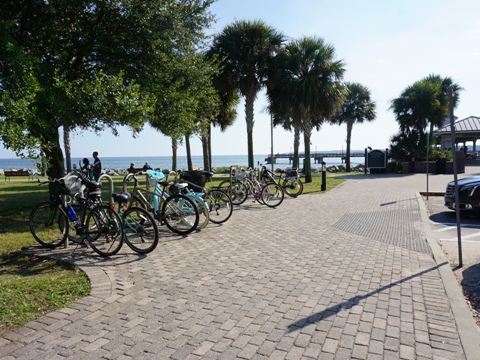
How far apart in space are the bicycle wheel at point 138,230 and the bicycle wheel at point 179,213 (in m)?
Result: 1.12

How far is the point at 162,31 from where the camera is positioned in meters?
9.83

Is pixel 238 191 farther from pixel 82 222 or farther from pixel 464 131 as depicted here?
pixel 464 131

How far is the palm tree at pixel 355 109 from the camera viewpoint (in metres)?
36.2

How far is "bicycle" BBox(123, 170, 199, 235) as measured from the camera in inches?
→ 275

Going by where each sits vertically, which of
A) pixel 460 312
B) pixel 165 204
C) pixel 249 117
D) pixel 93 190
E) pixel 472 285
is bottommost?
pixel 472 285

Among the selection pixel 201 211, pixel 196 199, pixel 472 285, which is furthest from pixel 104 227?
pixel 472 285

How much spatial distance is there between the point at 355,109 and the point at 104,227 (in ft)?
112

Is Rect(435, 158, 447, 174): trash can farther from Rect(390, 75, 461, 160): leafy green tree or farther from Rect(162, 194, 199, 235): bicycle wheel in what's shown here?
Rect(162, 194, 199, 235): bicycle wheel

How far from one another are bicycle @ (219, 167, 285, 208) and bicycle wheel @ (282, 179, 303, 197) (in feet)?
7.83

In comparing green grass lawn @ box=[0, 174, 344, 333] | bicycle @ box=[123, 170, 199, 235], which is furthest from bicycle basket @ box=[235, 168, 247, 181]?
green grass lawn @ box=[0, 174, 344, 333]

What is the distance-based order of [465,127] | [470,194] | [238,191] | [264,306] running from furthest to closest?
[465,127]
[238,191]
[470,194]
[264,306]

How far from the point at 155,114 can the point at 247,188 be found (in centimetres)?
336

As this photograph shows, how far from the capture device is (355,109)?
36.3 m

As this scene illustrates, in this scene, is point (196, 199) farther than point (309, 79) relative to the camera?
No
